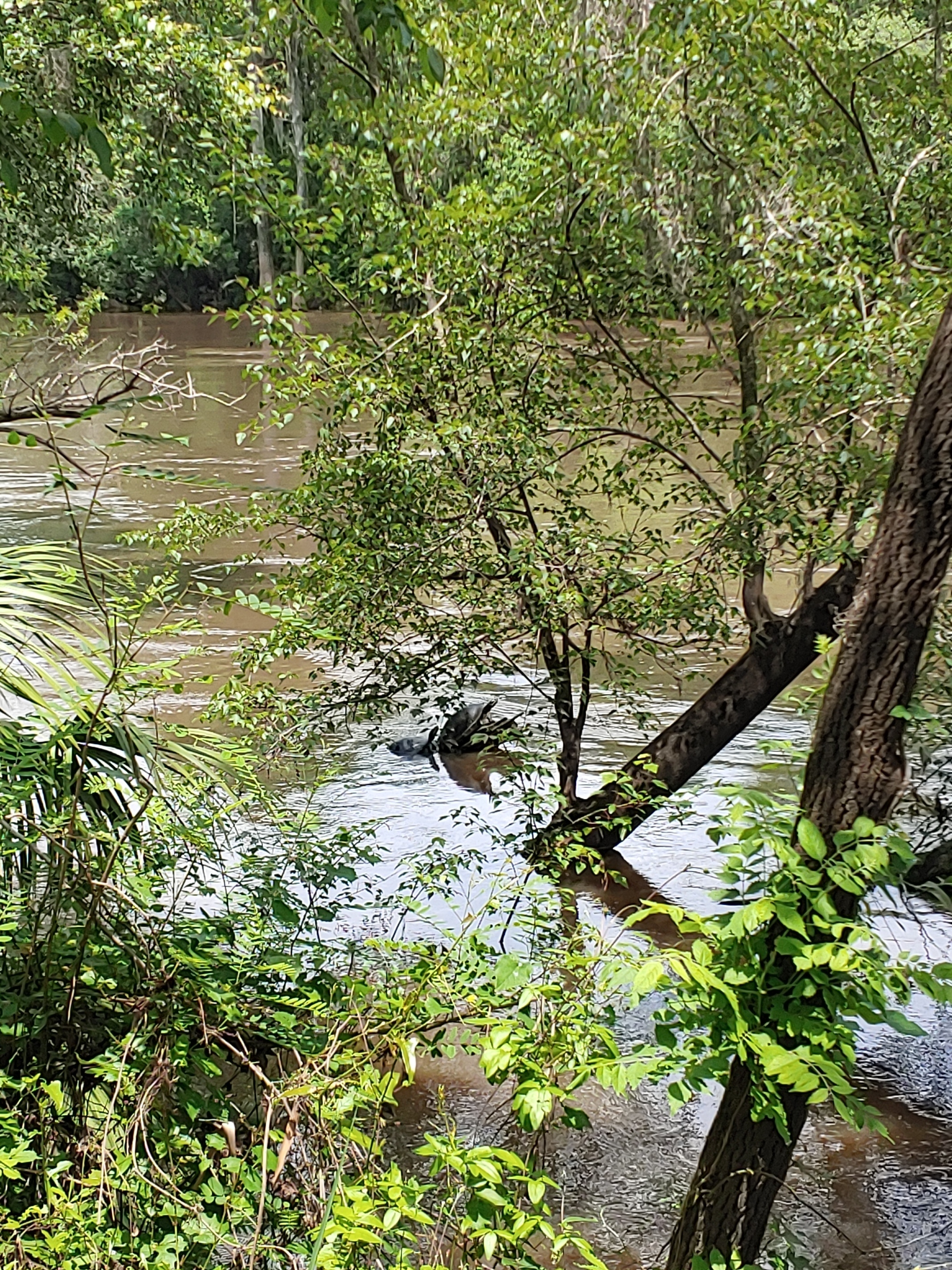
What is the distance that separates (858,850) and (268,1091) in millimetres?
1364

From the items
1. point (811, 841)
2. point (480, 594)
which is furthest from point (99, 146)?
point (480, 594)

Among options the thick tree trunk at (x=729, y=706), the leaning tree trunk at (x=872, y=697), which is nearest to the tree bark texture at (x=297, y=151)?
the thick tree trunk at (x=729, y=706)

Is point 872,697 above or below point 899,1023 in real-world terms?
above

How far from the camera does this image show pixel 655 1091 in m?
4.45

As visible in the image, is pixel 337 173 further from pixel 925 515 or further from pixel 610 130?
pixel 925 515

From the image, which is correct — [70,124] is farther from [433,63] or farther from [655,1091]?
[655,1091]

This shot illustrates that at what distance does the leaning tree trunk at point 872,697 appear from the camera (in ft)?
7.68

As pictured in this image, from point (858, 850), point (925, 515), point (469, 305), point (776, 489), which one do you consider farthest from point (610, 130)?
point (858, 850)

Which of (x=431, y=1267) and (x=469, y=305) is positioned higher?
(x=469, y=305)

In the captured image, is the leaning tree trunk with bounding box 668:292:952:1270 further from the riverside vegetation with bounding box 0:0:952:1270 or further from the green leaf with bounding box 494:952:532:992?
the green leaf with bounding box 494:952:532:992

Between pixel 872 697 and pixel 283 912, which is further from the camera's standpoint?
pixel 283 912

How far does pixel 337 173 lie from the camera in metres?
4.95

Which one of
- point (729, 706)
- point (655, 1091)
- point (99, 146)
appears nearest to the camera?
point (99, 146)

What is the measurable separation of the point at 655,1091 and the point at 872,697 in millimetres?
2594
